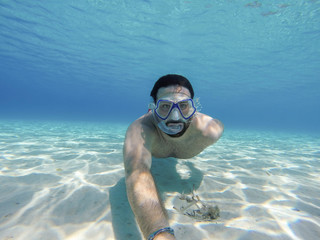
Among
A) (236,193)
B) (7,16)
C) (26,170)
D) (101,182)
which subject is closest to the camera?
(236,193)

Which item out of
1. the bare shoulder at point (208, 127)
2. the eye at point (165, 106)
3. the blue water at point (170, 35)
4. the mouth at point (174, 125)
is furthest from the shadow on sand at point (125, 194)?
the blue water at point (170, 35)

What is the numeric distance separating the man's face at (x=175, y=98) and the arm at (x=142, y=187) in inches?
17.7

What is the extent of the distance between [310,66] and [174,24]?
2086 cm

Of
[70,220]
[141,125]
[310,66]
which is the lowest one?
[70,220]

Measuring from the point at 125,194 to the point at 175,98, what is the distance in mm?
1758

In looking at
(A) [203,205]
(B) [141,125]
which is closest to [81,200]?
(B) [141,125]

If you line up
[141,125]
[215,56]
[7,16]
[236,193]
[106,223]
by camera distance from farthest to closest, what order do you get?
[215,56]
[7,16]
[236,193]
[141,125]
[106,223]

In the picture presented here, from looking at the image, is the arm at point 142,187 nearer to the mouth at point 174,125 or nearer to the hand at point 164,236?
the hand at point 164,236

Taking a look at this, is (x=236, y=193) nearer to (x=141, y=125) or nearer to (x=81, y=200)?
(x=141, y=125)

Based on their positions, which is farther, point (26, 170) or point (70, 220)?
point (26, 170)

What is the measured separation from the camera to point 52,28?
18109 millimetres

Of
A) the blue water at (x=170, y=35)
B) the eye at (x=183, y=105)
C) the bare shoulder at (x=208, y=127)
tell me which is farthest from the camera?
the blue water at (x=170, y=35)

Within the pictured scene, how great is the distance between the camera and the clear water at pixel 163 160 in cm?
221

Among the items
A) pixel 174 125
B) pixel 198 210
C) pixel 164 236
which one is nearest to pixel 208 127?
pixel 174 125
